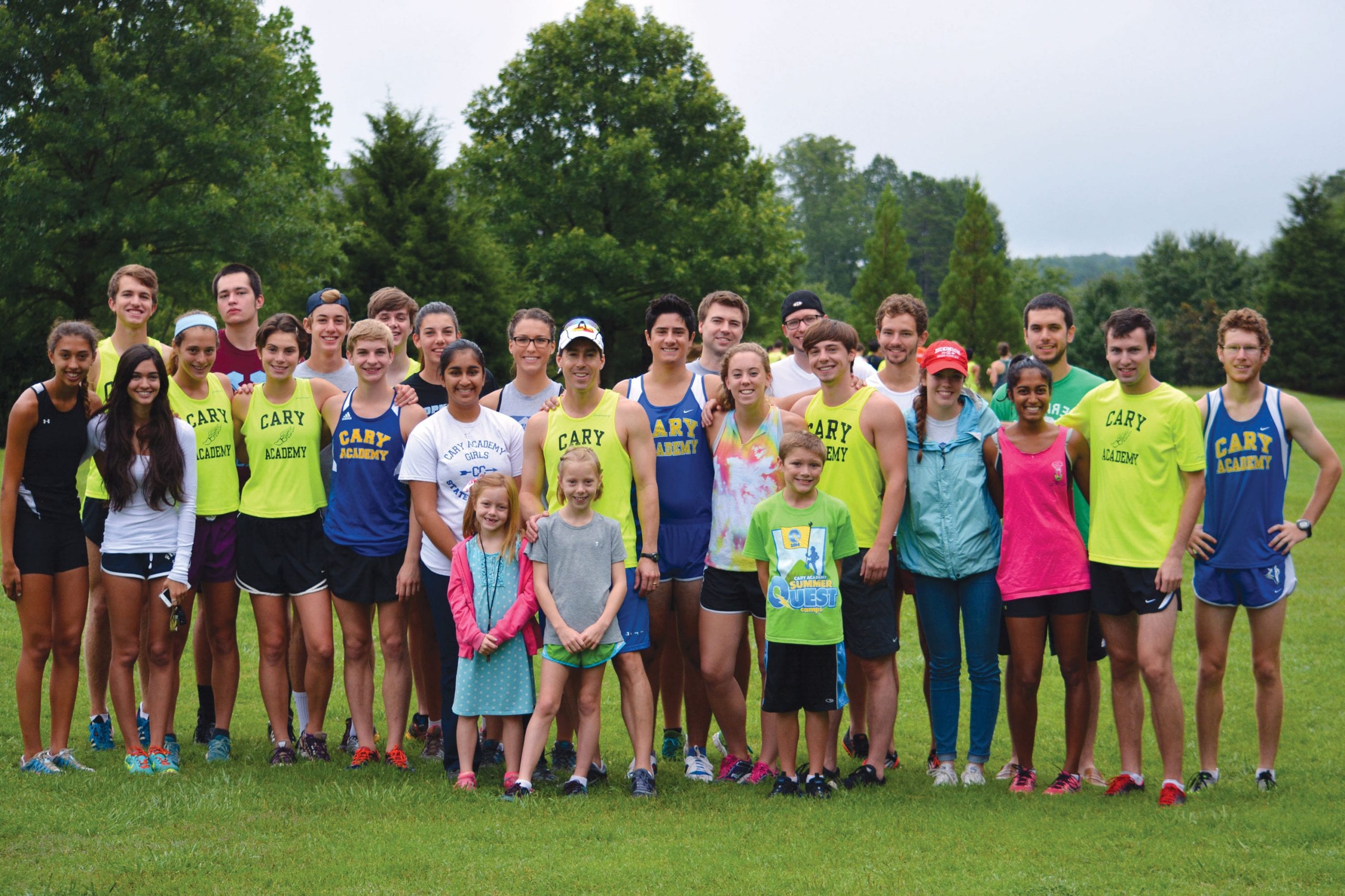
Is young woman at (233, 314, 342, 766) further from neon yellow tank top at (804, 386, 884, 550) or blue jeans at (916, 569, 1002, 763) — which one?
blue jeans at (916, 569, 1002, 763)

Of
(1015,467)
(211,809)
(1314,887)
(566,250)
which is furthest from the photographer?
(566,250)

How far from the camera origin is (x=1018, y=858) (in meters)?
4.68

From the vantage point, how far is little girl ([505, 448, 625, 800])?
5723 millimetres

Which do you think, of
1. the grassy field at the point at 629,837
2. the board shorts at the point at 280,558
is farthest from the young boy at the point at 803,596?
the board shorts at the point at 280,558

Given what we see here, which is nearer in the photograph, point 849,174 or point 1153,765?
point 1153,765

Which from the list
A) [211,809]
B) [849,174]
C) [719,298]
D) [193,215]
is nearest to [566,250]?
[193,215]

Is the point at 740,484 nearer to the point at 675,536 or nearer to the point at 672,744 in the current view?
the point at 675,536

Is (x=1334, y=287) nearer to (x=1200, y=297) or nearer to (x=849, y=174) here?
(x=1200, y=297)

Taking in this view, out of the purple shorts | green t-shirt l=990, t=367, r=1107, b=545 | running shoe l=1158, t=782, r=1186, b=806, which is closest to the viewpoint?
running shoe l=1158, t=782, r=1186, b=806

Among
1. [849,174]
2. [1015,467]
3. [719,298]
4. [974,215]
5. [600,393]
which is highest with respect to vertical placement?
[849,174]

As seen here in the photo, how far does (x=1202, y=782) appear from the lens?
5922mm

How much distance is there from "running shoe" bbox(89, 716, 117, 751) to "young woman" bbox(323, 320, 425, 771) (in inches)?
63.7

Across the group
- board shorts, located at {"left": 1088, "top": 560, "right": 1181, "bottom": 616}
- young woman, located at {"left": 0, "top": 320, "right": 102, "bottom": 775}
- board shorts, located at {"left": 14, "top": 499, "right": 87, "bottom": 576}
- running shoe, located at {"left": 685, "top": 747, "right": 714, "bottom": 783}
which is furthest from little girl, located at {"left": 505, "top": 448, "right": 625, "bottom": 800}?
board shorts, located at {"left": 1088, "top": 560, "right": 1181, "bottom": 616}

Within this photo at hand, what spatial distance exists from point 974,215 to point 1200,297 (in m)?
11.1
